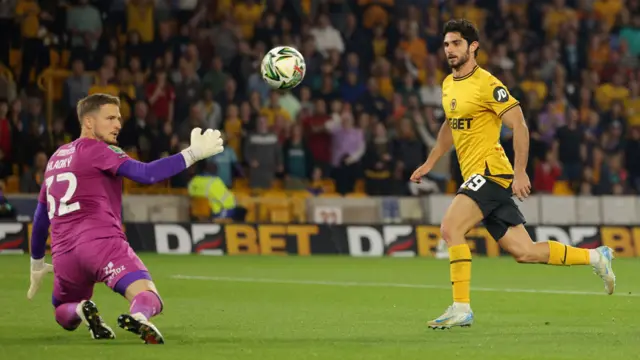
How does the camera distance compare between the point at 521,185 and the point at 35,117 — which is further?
the point at 35,117

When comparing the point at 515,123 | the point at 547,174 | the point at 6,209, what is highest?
the point at 515,123

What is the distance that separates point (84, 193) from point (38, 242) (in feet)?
2.84

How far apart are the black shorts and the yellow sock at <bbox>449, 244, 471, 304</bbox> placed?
14.1 inches

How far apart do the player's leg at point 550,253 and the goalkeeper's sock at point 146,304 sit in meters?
3.11

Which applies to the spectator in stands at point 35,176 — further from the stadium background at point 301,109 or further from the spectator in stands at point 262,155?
the spectator in stands at point 262,155

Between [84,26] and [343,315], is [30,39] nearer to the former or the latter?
[84,26]

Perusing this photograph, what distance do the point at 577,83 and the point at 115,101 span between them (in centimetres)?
1815

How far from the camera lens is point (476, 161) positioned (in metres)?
9.73

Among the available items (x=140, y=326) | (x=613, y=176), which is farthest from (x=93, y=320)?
(x=613, y=176)

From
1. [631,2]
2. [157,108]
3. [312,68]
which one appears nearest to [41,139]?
[157,108]

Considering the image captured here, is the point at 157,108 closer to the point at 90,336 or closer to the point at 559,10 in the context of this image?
the point at 559,10

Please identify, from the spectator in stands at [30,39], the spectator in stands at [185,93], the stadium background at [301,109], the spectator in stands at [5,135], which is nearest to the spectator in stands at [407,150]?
the stadium background at [301,109]

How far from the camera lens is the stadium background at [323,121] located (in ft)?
64.6

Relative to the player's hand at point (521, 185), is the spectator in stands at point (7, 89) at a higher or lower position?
higher
